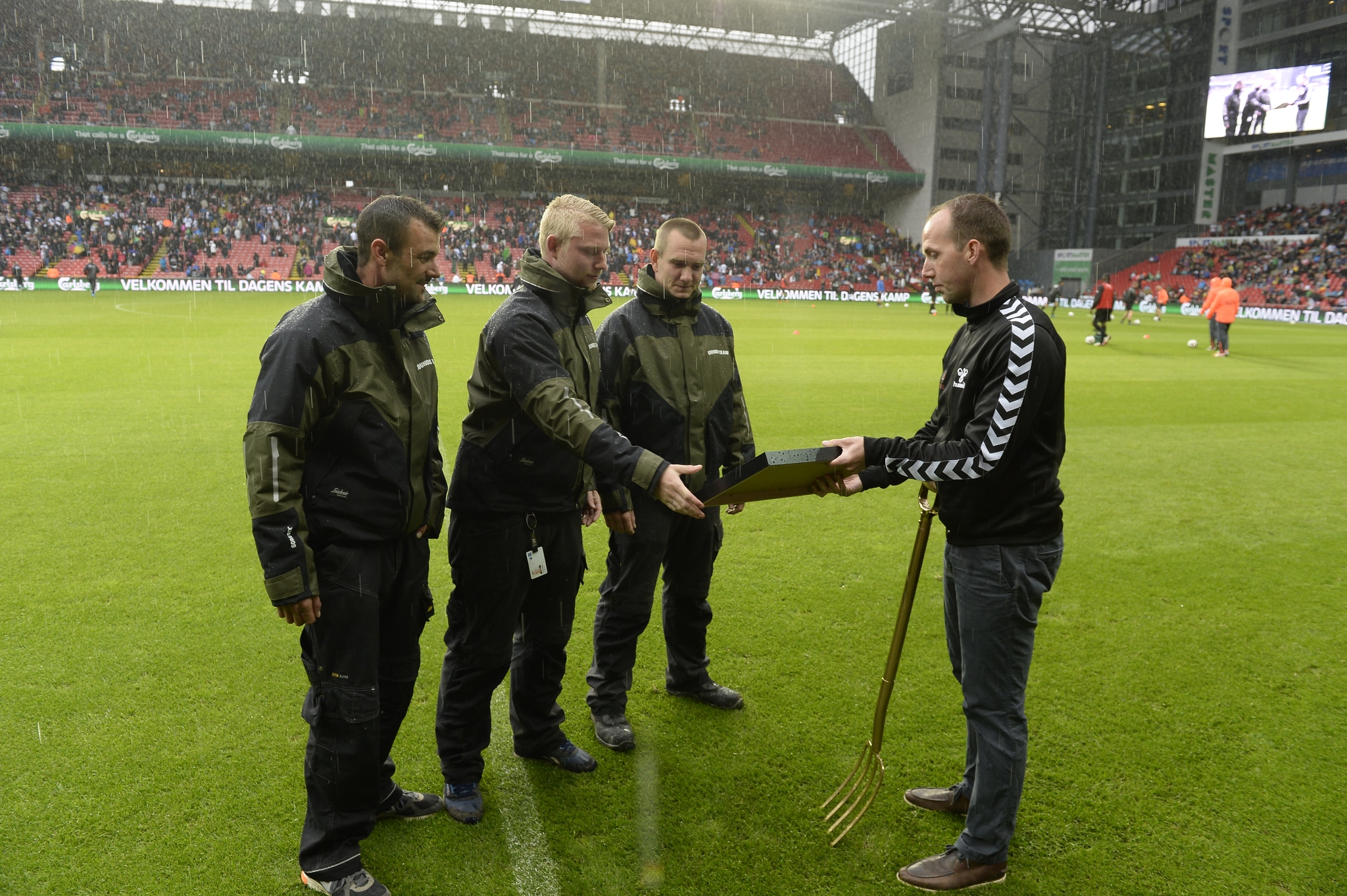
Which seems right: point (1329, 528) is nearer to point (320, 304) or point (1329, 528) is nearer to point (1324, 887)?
point (1324, 887)

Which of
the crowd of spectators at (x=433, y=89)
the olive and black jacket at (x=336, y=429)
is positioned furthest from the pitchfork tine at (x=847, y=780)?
the crowd of spectators at (x=433, y=89)

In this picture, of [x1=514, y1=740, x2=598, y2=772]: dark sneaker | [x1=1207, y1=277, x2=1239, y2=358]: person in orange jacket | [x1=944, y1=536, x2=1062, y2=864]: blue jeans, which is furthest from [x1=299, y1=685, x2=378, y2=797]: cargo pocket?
[x1=1207, y1=277, x2=1239, y2=358]: person in orange jacket

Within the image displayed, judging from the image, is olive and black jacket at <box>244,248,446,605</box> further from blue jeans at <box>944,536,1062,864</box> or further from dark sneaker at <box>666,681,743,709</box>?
blue jeans at <box>944,536,1062,864</box>

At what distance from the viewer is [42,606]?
5449 millimetres

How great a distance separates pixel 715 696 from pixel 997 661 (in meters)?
1.81

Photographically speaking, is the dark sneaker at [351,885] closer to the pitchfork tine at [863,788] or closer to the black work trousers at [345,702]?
the black work trousers at [345,702]

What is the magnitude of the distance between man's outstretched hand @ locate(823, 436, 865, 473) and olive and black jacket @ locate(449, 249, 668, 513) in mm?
763

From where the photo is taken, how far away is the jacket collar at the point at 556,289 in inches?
138

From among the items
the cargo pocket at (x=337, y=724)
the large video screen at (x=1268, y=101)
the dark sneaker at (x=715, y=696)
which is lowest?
the dark sneaker at (x=715, y=696)

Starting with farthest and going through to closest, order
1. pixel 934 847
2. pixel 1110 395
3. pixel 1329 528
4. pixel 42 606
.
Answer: pixel 1110 395
pixel 1329 528
pixel 42 606
pixel 934 847

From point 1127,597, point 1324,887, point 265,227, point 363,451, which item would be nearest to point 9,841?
point 363,451

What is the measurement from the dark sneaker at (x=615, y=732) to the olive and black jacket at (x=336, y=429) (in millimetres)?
1534

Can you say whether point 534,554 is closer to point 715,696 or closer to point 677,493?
point 677,493

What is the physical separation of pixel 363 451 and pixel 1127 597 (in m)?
5.36
